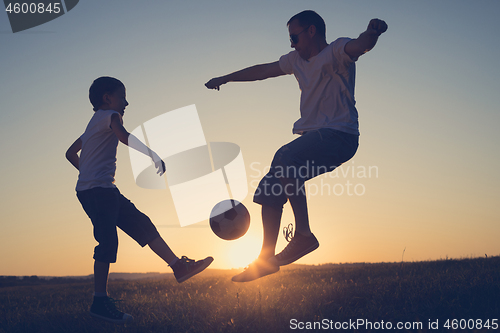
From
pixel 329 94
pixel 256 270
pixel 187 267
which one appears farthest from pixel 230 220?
pixel 329 94

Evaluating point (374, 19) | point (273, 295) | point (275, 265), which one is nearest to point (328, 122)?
point (374, 19)

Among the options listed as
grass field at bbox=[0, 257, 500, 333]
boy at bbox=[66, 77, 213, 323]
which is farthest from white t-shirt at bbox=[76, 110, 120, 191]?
grass field at bbox=[0, 257, 500, 333]

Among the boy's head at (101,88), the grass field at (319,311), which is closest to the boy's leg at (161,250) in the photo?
the grass field at (319,311)

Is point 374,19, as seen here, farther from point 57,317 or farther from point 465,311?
point 57,317

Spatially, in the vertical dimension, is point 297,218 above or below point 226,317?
above

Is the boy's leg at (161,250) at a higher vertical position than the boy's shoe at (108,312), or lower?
higher

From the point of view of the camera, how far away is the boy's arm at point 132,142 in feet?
13.7

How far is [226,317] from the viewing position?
3938 millimetres

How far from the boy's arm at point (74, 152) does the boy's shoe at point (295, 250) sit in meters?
3.06

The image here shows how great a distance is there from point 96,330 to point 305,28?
13.6 feet

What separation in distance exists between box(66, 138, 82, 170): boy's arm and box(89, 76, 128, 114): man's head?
0.63m

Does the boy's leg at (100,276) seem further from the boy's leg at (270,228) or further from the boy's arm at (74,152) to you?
the boy's leg at (270,228)

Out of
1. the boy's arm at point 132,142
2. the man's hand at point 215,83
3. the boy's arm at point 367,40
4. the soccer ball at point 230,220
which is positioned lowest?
the soccer ball at point 230,220

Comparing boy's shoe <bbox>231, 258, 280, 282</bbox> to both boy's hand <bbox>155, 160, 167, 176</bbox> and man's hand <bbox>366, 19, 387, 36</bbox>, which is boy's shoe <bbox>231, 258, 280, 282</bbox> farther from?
man's hand <bbox>366, 19, 387, 36</bbox>
